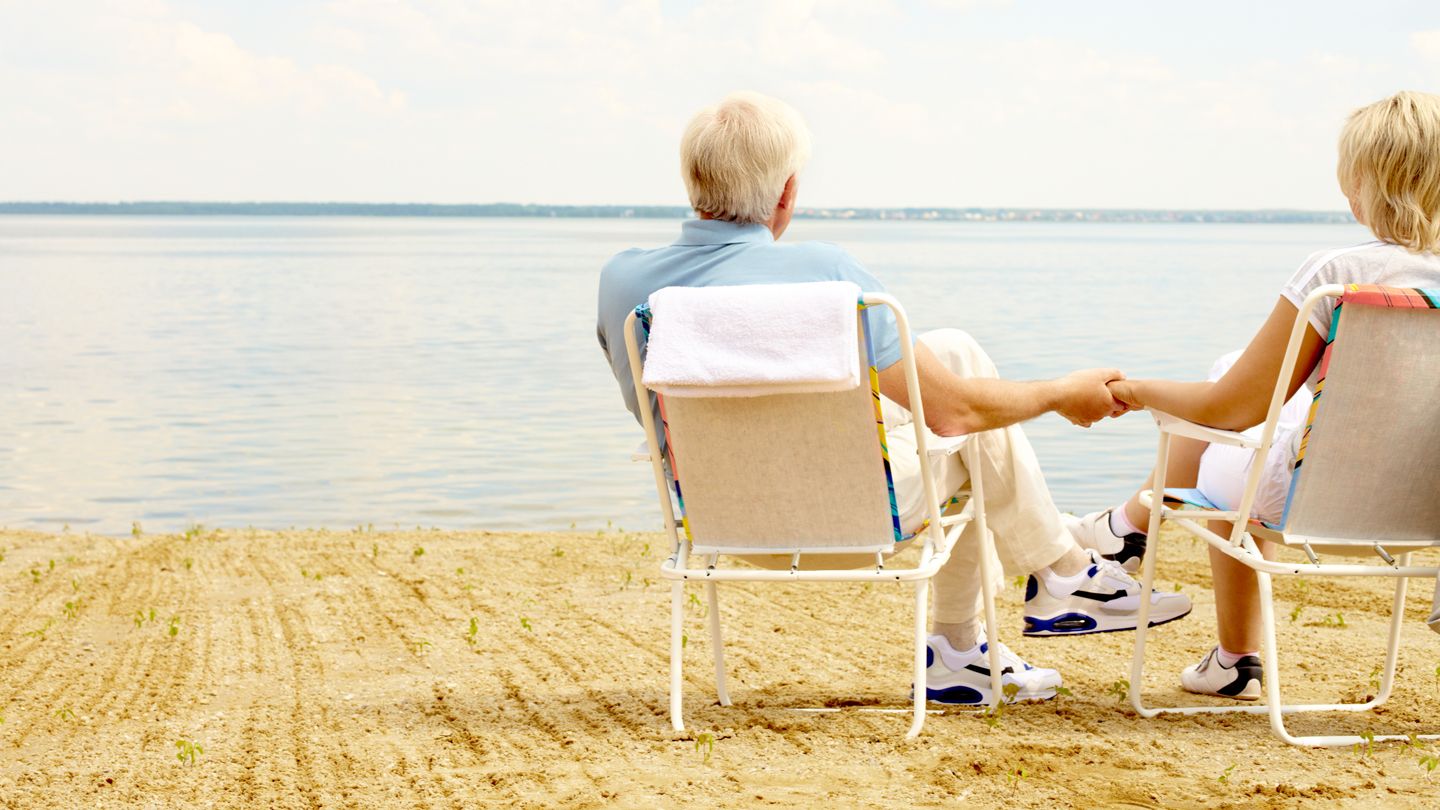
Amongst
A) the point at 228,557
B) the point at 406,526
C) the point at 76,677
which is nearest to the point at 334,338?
the point at 406,526

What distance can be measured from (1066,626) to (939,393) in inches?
36.9

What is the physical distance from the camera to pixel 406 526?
354 inches

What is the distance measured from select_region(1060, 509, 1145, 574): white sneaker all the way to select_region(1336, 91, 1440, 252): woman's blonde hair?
48.4 inches

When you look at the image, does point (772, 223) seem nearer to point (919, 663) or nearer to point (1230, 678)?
point (919, 663)

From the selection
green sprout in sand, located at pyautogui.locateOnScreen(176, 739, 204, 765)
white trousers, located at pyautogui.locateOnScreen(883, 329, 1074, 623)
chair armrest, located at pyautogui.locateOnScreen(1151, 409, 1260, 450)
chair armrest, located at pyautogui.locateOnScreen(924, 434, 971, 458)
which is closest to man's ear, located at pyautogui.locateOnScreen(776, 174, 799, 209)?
white trousers, located at pyautogui.locateOnScreen(883, 329, 1074, 623)

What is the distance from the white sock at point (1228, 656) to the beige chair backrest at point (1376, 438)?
0.82 metres

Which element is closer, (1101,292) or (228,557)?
(228,557)

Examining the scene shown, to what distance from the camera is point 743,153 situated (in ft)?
11.2

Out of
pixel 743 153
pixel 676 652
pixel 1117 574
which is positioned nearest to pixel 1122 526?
pixel 1117 574

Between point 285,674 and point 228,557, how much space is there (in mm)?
2476

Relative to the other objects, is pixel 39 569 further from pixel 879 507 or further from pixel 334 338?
pixel 334 338

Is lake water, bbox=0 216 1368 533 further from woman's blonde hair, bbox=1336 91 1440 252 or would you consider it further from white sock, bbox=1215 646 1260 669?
woman's blonde hair, bbox=1336 91 1440 252

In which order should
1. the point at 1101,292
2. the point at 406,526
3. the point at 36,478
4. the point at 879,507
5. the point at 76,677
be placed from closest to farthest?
the point at 879,507, the point at 76,677, the point at 406,526, the point at 36,478, the point at 1101,292

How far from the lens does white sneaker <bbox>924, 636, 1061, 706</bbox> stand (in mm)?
4012
